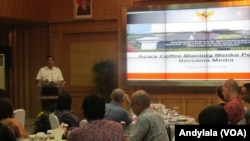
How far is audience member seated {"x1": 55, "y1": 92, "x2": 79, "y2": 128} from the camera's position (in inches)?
215

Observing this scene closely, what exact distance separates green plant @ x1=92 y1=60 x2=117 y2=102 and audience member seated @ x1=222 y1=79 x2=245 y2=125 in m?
5.68

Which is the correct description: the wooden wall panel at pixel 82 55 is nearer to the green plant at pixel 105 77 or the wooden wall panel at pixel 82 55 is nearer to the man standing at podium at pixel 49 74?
the green plant at pixel 105 77

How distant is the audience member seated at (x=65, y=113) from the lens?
546cm

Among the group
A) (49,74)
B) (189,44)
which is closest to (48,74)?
(49,74)

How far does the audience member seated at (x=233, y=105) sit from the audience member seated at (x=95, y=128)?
1.92 meters

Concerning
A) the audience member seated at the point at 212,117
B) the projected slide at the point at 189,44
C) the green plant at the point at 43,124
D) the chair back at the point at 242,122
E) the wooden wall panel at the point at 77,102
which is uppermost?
the projected slide at the point at 189,44

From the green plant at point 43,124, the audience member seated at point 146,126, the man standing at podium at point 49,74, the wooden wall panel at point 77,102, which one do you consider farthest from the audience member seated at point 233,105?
the wooden wall panel at point 77,102

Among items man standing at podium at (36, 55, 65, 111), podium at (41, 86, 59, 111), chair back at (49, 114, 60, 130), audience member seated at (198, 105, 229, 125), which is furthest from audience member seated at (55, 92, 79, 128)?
podium at (41, 86, 59, 111)

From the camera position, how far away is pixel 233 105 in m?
4.70

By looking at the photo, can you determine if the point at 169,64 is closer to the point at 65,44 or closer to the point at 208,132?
the point at 65,44

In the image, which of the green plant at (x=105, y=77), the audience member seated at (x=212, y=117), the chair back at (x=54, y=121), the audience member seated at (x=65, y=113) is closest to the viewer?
the audience member seated at (x=212, y=117)

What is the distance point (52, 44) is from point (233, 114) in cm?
755

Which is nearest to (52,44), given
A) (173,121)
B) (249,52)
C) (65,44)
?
(65,44)

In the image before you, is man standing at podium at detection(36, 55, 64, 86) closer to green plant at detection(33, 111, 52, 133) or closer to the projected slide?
the projected slide
